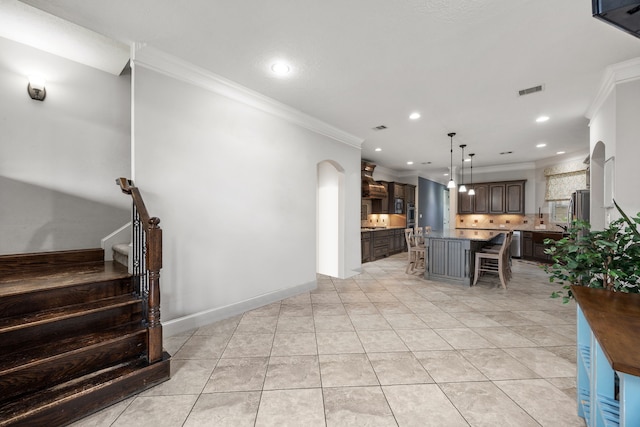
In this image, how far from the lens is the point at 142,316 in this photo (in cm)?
227

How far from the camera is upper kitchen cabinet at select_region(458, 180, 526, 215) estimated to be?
805 centimetres

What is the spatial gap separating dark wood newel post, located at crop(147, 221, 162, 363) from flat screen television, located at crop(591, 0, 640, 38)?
2.89m

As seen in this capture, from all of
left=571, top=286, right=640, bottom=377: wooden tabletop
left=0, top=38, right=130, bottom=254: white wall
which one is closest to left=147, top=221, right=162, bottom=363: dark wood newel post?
left=0, top=38, right=130, bottom=254: white wall

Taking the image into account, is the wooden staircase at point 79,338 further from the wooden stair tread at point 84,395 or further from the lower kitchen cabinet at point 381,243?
the lower kitchen cabinet at point 381,243

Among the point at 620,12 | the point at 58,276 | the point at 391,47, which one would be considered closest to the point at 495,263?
the point at 391,47

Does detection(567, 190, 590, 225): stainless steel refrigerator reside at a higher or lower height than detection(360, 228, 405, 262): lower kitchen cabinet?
higher

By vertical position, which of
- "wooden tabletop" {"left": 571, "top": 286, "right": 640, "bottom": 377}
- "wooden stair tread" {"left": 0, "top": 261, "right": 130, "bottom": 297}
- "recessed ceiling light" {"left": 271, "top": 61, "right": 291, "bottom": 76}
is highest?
"recessed ceiling light" {"left": 271, "top": 61, "right": 291, "bottom": 76}

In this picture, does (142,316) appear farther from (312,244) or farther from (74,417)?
(312,244)

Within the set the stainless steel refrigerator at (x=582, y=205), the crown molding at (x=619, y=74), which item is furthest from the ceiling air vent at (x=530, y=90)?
the stainless steel refrigerator at (x=582, y=205)

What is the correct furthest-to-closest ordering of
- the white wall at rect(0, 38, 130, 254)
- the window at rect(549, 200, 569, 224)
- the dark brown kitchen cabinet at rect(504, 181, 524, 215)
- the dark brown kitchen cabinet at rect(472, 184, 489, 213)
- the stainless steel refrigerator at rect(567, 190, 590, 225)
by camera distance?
the dark brown kitchen cabinet at rect(472, 184, 489, 213), the dark brown kitchen cabinet at rect(504, 181, 524, 215), the window at rect(549, 200, 569, 224), the stainless steel refrigerator at rect(567, 190, 590, 225), the white wall at rect(0, 38, 130, 254)

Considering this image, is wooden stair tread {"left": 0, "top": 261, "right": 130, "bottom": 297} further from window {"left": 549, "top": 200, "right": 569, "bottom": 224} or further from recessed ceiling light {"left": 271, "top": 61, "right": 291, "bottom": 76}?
window {"left": 549, "top": 200, "right": 569, "bottom": 224}

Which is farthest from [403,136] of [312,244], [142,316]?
[142,316]

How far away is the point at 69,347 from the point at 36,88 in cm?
285

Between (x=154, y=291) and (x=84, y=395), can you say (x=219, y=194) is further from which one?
(x=84, y=395)
